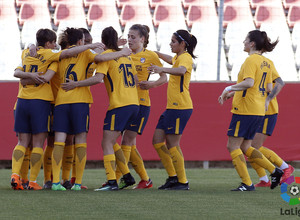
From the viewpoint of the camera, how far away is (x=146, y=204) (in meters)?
5.25

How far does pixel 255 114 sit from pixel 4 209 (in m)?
2.95

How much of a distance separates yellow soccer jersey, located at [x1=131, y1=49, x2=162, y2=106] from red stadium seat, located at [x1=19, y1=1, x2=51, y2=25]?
247 inches

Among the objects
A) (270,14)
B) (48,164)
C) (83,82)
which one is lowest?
(48,164)

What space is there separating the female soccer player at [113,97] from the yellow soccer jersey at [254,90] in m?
1.15

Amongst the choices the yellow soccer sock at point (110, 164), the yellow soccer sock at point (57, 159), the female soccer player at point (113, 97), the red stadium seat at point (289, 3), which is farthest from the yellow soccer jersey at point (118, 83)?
the red stadium seat at point (289, 3)

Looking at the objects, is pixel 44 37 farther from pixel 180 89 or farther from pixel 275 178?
pixel 275 178

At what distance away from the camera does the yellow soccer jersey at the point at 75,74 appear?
20.8ft

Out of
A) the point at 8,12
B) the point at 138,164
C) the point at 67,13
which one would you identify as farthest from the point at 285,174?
the point at 8,12

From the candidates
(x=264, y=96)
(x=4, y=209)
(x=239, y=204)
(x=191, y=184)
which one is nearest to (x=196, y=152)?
(x=191, y=184)

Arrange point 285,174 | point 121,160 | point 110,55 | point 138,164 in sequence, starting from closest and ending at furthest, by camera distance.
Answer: point 110,55
point 121,160
point 138,164
point 285,174

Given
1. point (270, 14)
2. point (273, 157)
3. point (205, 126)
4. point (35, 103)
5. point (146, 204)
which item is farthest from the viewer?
point (270, 14)

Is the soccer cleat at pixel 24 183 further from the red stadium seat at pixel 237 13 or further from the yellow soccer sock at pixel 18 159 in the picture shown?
the red stadium seat at pixel 237 13

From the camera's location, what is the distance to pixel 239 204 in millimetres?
5297

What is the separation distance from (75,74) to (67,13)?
677cm
